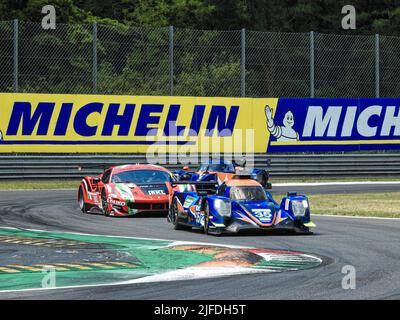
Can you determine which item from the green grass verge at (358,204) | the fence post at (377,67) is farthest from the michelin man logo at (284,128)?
the green grass verge at (358,204)

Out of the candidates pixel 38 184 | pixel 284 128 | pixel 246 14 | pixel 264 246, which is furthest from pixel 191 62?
pixel 264 246

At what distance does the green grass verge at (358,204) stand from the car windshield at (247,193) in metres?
4.59

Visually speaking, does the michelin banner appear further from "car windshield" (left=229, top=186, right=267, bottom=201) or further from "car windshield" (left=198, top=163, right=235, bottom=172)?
"car windshield" (left=229, top=186, right=267, bottom=201)

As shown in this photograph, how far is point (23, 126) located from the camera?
31031mm

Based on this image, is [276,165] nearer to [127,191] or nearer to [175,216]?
[127,191]

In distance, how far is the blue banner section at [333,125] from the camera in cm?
3409

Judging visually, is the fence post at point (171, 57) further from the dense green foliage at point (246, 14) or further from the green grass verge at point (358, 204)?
the dense green foliage at point (246, 14)

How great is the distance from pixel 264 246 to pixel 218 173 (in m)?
12.0

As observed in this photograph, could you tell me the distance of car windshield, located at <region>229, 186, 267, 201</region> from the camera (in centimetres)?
1719

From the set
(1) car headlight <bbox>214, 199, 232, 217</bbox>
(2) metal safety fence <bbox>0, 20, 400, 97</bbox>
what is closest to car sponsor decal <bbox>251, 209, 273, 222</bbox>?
(1) car headlight <bbox>214, 199, 232, 217</bbox>

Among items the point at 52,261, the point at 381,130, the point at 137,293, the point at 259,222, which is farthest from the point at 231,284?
the point at 381,130
